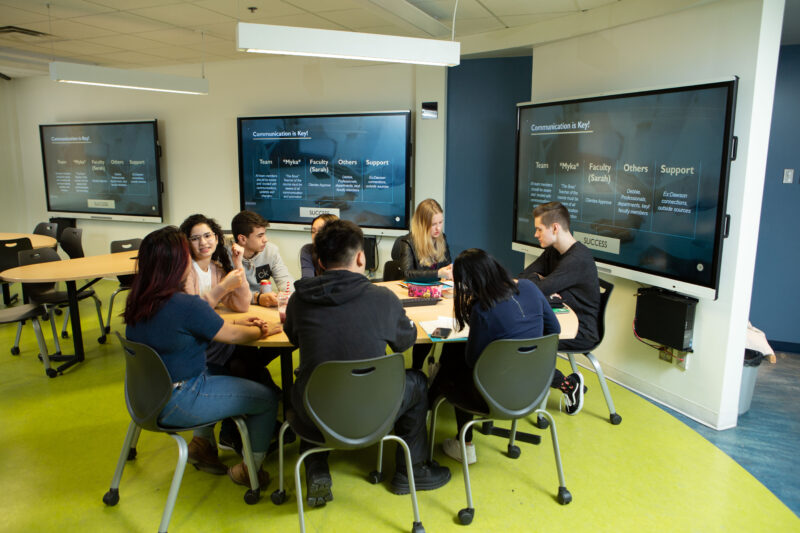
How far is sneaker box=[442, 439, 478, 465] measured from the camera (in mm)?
2771

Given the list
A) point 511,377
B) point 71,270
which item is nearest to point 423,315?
point 511,377

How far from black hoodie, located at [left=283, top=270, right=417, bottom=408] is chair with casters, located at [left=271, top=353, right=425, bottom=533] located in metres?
0.09

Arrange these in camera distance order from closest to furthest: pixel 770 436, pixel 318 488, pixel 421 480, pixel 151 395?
1. pixel 151 395
2. pixel 318 488
3. pixel 421 480
4. pixel 770 436

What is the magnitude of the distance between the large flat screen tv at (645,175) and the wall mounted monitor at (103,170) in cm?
465

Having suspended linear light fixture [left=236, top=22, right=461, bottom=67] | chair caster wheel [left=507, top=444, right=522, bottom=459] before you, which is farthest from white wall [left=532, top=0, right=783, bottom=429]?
suspended linear light fixture [left=236, top=22, right=461, bottom=67]

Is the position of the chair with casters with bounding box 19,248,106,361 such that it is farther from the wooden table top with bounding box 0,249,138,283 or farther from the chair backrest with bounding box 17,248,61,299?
the wooden table top with bounding box 0,249,138,283

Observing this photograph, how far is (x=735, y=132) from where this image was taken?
117 inches

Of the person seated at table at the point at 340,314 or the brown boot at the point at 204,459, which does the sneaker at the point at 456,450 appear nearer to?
the person seated at table at the point at 340,314

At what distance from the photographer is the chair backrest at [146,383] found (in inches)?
80.1

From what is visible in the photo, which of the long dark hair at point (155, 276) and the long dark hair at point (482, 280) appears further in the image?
the long dark hair at point (482, 280)

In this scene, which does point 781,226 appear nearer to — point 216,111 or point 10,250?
point 216,111

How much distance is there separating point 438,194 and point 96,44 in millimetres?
3874

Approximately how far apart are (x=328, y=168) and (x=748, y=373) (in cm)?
407

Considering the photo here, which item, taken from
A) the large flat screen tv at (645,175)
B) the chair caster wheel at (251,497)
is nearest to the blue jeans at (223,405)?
the chair caster wheel at (251,497)
